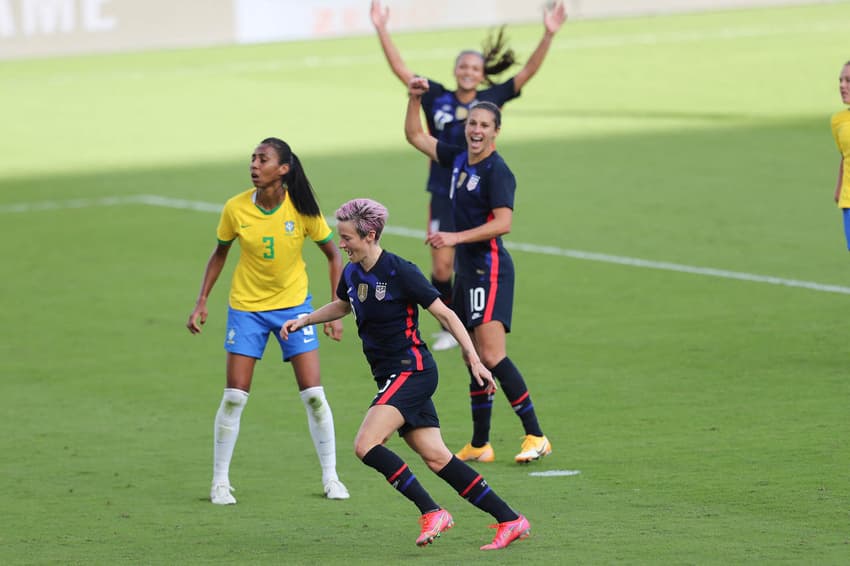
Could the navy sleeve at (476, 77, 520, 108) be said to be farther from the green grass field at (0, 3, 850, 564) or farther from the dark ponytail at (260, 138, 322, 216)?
the dark ponytail at (260, 138, 322, 216)

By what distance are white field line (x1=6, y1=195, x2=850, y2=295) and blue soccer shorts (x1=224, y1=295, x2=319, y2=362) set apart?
24.2ft

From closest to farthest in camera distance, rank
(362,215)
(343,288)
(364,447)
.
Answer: (362,215) → (364,447) → (343,288)

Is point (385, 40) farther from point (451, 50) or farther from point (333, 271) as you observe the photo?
point (451, 50)

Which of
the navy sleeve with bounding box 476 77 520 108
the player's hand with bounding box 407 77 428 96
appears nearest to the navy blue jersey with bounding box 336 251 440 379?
the player's hand with bounding box 407 77 428 96

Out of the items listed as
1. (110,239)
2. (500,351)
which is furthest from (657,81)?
(500,351)

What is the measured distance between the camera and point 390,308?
28.5 ft

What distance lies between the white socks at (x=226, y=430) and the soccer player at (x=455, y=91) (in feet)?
12.5

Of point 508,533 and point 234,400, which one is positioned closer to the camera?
point 508,533

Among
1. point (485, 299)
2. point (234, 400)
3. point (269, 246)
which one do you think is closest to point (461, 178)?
point (485, 299)

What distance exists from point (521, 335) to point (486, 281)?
4.32 m

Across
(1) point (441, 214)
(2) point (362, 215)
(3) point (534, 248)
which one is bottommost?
(3) point (534, 248)

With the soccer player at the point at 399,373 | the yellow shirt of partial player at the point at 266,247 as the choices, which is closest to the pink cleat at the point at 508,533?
the soccer player at the point at 399,373

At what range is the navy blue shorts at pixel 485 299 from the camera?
10.7 m

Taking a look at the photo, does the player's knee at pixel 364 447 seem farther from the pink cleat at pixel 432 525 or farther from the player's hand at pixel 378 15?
the player's hand at pixel 378 15
